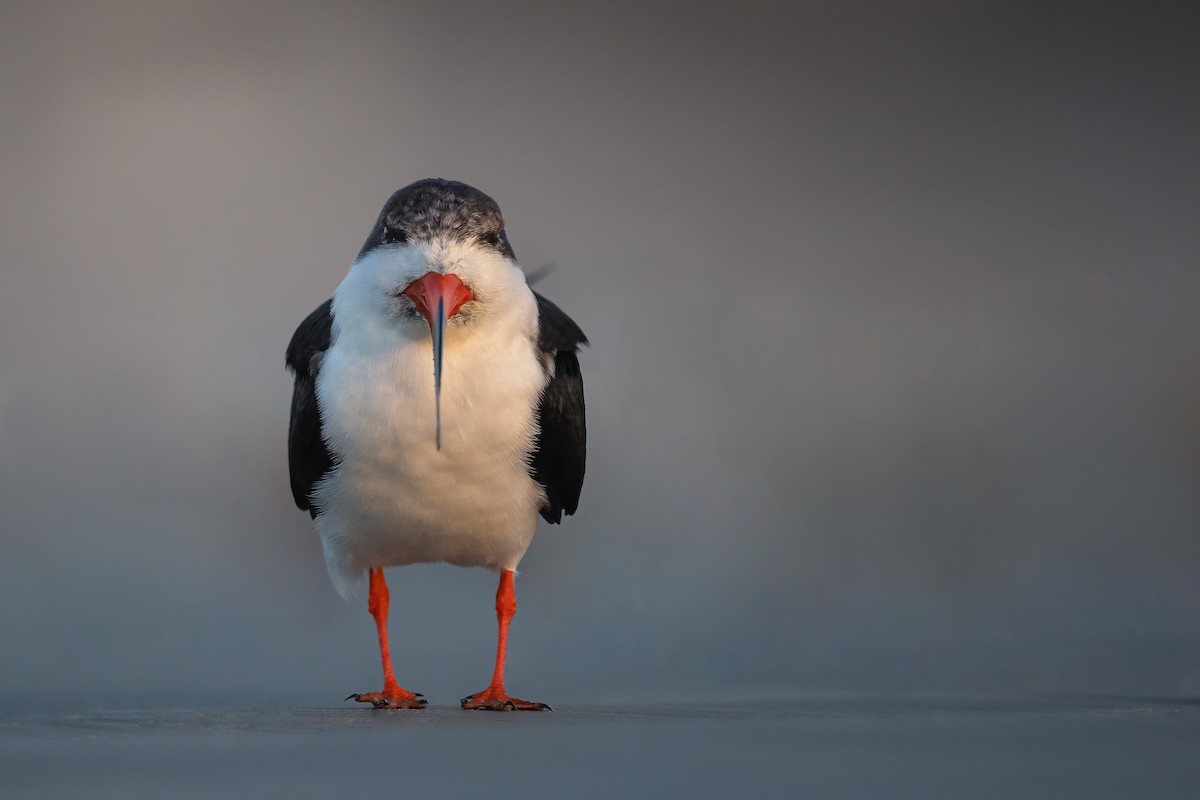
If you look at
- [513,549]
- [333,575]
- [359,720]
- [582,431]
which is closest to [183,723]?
[359,720]

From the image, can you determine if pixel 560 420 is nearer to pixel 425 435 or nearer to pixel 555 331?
pixel 555 331

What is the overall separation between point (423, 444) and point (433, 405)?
163mm

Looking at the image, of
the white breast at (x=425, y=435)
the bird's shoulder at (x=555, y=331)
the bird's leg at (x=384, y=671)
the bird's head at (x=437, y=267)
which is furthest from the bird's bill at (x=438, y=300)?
the bird's leg at (x=384, y=671)

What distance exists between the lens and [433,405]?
5.09 metres

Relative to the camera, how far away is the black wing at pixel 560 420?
5.51 metres

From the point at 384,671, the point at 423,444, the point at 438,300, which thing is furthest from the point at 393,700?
the point at 438,300

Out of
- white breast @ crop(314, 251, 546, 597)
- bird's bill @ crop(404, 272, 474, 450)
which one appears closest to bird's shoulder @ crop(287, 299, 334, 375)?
white breast @ crop(314, 251, 546, 597)

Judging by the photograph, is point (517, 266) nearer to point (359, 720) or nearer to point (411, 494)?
point (411, 494)

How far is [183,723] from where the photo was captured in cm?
500

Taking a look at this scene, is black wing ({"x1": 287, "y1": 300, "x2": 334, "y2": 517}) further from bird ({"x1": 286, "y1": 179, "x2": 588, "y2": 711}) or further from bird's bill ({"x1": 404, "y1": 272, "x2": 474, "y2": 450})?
bird's bill ({"x1": 404, "y1": 272, "x2": 474, "y2": 450})

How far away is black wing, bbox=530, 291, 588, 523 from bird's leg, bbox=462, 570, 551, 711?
0.36 meters

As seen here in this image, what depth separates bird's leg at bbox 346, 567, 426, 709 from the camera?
556 cm

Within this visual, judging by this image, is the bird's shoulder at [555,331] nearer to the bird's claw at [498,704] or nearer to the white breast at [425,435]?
the white breast at [425,435]

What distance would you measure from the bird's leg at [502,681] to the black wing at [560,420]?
36 cm
